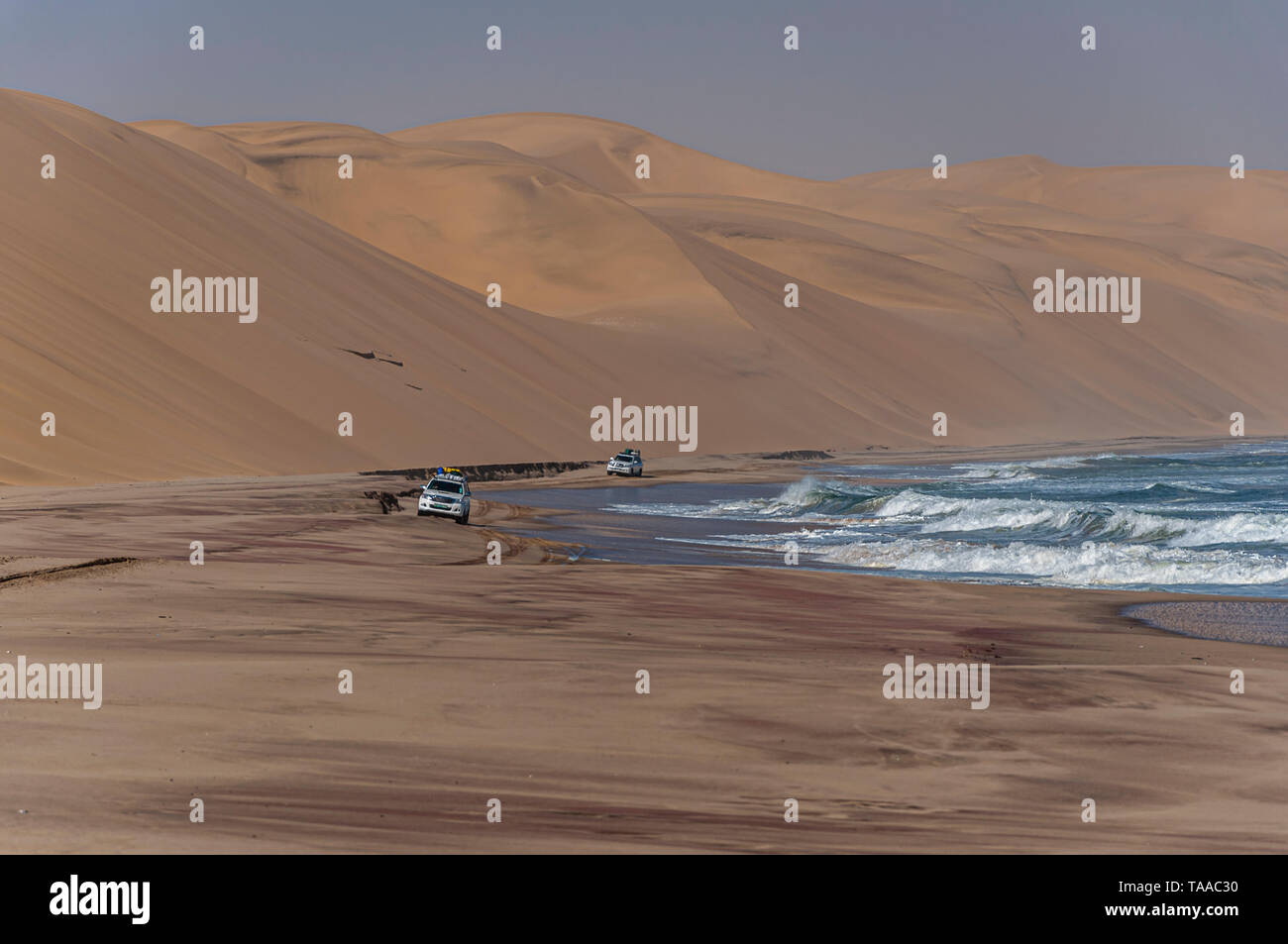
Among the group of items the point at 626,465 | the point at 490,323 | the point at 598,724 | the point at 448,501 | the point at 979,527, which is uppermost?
the point at 490,323

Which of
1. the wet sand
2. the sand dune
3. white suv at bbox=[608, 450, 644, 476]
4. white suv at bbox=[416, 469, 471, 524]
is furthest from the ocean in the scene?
the sand dune

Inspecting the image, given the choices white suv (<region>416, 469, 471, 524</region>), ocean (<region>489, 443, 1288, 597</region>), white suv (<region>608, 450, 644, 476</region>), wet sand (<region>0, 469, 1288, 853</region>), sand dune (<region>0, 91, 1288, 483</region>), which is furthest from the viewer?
white suv (<region>608, 450, 644, 476</region>)

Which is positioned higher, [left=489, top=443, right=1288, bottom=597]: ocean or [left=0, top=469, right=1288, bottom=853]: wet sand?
[left=489, top=443, right=1288, bottom=597]: ocean

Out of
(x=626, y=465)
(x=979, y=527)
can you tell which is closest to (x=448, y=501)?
(x=979, y=527)

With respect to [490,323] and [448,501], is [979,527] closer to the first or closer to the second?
[448,501]

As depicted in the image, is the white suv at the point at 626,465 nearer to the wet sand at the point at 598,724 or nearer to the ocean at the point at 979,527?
the ocean at the point at 979,527

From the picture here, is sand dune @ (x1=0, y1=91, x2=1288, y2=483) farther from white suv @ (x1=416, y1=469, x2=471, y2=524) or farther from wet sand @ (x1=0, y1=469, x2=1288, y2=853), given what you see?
wet sand @ (x1=0, y1=469, x2=1288, y2=853)
